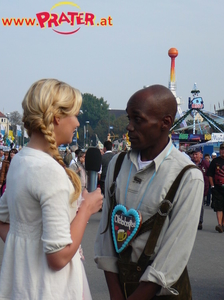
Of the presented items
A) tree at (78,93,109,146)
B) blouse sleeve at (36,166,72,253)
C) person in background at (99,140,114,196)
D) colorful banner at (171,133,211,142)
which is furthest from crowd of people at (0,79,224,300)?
tree at (78,93,109,146)

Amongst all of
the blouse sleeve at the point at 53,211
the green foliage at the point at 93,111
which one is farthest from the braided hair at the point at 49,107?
the green foliage at the point at 93,111

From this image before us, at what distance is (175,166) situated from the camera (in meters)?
2.42

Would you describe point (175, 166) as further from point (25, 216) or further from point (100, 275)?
point (100, 275)

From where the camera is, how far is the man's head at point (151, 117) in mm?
2459

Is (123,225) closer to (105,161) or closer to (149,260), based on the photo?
(149,260)

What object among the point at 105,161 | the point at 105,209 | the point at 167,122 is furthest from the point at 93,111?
the point at 167,122

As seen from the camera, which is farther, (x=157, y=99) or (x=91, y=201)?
(x=157, y=99)

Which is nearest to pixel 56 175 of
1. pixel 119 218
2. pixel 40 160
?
pixel 40 160

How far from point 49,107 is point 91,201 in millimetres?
466

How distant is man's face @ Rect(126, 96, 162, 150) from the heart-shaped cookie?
12.5 inches

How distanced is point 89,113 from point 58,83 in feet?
484

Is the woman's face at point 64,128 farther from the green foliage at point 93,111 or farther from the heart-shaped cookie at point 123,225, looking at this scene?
the green foliage at point 93,111

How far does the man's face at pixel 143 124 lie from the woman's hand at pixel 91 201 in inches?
12.8

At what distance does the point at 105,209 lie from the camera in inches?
104
